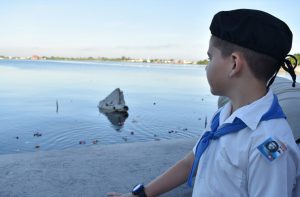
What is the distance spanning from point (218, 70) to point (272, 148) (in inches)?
15.7

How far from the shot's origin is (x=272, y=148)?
1.27m

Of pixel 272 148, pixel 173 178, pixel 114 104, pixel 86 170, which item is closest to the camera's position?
pixel 272 148

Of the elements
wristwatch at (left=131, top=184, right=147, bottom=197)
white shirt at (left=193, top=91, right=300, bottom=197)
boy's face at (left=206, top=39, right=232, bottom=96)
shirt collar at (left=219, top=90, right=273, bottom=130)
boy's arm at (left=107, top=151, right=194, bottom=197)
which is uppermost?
boy's face at (left=206, top=39, right=232, bottom=96)

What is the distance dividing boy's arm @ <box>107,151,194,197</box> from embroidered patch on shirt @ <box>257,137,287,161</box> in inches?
35.8

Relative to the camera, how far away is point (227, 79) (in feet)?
4.94

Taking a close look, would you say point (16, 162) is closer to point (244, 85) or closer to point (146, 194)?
point (146, 194)

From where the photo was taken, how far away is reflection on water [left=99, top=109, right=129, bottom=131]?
84.8 feet

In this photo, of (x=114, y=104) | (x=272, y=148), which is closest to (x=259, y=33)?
(x=272, y=148)

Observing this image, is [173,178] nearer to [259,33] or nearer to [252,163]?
[252,163]

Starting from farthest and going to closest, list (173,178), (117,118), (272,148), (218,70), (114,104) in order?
(114,104) → (117,118) → (173,178) → (218,70) → (272,148)

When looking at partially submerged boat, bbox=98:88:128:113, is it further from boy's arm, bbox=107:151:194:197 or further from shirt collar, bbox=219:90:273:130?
shirt collar, bbox=219:90:273:130

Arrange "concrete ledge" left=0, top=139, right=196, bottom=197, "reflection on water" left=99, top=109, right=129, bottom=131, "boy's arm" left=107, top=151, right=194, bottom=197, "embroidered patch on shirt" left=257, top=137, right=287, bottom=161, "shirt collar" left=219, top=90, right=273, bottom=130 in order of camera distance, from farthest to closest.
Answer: "reflection on water" left=99, top=109, right=129, bottom=131
"concrete ledge" left=0, top=139, right=196, bottom=197
"boy's arm" left=107, top=151, right=194, bottom=197
"shirt collar" left=219, top=90, right=273, bottom=130
"embroidered patch on shirt" left=257, top=137, right=287, bottom=161

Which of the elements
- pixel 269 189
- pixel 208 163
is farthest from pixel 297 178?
pixel 208 163

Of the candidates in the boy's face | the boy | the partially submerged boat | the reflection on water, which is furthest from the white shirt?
the partially submerged boat
